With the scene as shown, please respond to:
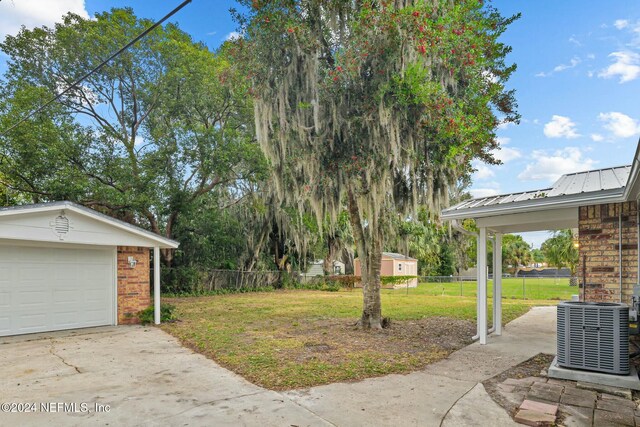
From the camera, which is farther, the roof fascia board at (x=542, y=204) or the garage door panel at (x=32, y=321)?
the garage door panel at (x=32, y=321)

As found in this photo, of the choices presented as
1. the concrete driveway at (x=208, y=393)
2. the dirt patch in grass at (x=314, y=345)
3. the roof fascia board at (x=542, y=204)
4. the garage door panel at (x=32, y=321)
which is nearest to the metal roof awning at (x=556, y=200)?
the roof fascia board at (x=542, y=204)

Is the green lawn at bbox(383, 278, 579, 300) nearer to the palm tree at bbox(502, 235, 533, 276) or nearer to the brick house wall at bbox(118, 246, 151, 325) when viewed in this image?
the brick house wall at bbox(118, 246, 151, 325)

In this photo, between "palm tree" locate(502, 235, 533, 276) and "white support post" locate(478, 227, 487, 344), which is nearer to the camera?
"white support post" locate(478, 227, 487, 344)

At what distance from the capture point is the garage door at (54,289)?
7523 millimetres

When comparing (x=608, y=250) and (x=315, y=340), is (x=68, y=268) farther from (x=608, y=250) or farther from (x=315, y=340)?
(x=608, y=250)

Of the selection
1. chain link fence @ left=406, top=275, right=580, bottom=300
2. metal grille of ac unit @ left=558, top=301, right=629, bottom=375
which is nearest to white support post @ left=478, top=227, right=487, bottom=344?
metal grille of ac unit @ left=558, top=301, right=629, bottom=375

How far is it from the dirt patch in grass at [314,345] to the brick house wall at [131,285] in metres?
1.04

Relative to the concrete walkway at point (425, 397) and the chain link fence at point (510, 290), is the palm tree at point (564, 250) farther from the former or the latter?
the concrete walkway at point (425, 397)

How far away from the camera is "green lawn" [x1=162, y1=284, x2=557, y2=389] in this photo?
5066 millimetres

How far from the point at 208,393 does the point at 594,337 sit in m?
4.31

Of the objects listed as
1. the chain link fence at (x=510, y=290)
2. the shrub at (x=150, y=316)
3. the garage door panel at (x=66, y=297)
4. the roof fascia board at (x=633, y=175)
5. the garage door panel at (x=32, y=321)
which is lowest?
the chain link fence at (x=510, y=290)

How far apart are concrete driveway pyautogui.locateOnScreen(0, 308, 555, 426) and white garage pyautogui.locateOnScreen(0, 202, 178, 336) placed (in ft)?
5.76

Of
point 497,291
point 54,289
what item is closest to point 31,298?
point 54,289

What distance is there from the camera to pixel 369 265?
8.24 metres
